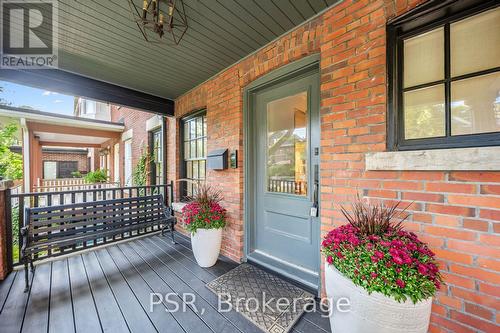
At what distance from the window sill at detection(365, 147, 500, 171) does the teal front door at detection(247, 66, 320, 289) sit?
666mm

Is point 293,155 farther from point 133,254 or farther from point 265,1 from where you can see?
point 133,254

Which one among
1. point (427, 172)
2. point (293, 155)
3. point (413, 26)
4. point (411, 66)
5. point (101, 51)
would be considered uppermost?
point (101, 51)

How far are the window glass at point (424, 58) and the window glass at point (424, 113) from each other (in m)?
0.08

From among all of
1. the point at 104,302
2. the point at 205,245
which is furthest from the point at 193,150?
the point at 104,302

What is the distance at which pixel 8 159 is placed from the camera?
5.34 metres

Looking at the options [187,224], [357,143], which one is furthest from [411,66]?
[187,224]

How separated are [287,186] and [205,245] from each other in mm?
1229

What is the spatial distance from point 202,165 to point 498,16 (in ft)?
11.4

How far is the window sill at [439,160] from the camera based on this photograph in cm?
110

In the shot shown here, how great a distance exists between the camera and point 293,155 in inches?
89.9

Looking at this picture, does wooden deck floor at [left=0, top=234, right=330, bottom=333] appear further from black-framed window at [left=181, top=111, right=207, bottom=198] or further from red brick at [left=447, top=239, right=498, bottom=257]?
black-framed window at [left=181, top=111, right=207, bottom=198]

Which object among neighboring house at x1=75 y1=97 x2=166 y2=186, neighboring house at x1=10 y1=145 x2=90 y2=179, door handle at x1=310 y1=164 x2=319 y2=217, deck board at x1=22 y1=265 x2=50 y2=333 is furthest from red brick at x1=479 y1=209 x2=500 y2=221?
neighboring house at x1=10 y1=145 x2=90 y2=179

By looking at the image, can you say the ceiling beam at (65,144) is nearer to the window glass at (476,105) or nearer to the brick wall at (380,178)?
the brick wall at (380,178)

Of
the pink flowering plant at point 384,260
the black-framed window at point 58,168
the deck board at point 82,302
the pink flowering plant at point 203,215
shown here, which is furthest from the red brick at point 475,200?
the black-framed window at point 58,168
